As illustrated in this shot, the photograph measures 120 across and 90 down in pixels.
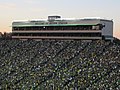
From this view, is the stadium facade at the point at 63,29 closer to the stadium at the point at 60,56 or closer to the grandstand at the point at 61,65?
the stadium at the point at 60,56

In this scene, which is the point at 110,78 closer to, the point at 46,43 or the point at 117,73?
the point at 117,73

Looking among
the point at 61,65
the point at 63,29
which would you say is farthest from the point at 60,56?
the point at 63,29

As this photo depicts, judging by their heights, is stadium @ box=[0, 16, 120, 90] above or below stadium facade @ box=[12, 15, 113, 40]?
below

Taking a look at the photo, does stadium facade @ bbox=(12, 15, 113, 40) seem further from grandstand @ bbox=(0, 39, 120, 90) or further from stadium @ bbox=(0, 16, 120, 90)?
grandstand @ bbox=(0, 39, 120, 90)

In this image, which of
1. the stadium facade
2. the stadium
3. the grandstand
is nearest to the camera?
the grandstand

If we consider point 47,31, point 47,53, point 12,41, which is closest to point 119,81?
point 47,53

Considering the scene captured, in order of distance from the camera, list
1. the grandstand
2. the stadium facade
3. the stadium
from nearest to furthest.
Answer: the grandstand
the stadium
the stadium facade

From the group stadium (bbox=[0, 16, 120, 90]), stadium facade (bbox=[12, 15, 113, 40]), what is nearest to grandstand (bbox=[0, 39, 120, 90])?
stadium (bbox=[0, 16, 120, 90])
